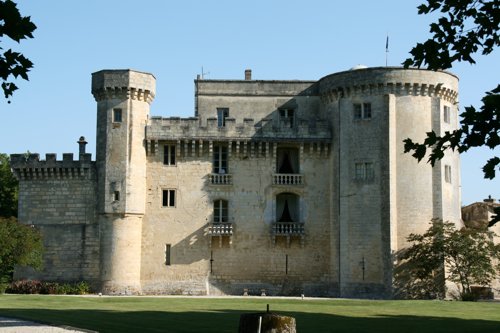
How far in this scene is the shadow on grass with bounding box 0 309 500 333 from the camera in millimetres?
23359

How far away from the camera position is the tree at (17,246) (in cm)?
4278

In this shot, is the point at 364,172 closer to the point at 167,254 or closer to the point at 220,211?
the point at 220,211

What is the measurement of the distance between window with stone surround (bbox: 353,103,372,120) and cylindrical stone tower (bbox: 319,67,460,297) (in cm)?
6

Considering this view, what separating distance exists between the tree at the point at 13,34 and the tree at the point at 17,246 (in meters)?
33.4

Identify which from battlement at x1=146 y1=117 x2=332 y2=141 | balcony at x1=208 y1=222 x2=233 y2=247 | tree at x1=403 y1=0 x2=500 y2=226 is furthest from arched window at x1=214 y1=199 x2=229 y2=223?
tree at x1=403 y1=0 x2=500 y2=226

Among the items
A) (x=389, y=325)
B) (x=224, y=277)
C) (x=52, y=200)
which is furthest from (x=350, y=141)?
(x=389, y=325)

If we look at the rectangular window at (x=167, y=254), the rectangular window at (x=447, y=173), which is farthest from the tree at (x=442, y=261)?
the rectangular window at (x=167, y=254)

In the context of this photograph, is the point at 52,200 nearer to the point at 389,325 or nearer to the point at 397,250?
the point at 397,250

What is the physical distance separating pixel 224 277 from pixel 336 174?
9.01m

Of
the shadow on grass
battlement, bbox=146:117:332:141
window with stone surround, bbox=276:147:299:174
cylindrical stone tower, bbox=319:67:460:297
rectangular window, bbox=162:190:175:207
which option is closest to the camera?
the shadow on grass

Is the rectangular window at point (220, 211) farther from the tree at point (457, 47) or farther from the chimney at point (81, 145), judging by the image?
the tree at point (457, 47)

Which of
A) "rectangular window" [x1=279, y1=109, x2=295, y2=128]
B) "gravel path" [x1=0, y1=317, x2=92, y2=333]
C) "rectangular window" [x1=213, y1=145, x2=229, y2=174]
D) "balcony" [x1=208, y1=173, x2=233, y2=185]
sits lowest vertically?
"gravel path" [x1=0, y1=317, x2=92, y2=333]

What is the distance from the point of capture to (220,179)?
4816 cm

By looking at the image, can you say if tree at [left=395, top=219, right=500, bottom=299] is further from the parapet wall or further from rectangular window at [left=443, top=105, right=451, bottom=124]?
the parapet wall
